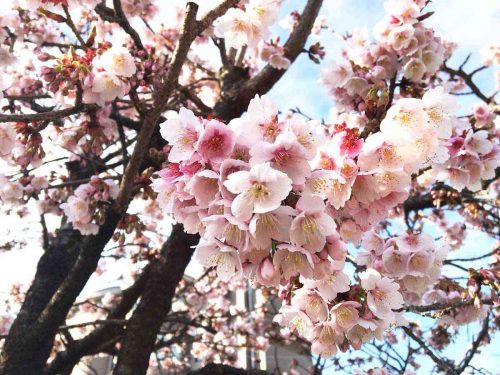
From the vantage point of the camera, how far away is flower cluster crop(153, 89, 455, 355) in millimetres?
1133

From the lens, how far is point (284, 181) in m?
1.08

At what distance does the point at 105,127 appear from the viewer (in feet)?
10.4

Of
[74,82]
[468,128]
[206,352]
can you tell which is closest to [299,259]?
[468,128]

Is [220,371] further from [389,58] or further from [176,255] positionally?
[389,58]

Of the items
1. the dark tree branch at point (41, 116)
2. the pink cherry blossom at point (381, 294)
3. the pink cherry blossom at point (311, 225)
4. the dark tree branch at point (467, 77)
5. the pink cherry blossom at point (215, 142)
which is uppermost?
the dark tree branch at point (467, 77)

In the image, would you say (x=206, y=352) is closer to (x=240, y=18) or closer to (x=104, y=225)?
(x=104, y=225)

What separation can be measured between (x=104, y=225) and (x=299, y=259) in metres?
2.21

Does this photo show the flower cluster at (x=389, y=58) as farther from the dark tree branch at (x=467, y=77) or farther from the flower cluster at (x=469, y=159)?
the dark tree branch at (x=467, y=77)

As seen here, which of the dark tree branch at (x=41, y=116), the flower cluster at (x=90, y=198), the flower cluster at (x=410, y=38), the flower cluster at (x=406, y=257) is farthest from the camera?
the flower cluster at (x=90, y=198)

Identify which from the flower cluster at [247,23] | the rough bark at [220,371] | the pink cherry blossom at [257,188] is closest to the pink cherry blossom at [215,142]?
the pink cherry blossom at [257,188]

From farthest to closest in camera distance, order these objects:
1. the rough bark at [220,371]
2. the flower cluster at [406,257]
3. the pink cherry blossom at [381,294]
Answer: the rough bark at [220,371] → the flower cluster at [406,257] → the pink cherry blossom at [381,294]

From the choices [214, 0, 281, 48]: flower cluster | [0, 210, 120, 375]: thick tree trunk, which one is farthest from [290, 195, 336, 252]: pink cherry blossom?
[0, 210, 120, 375]: thick tree trunk

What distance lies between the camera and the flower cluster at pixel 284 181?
113 cm

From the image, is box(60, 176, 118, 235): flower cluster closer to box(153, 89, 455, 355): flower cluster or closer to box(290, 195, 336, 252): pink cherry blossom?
box(153, 89, 455, 355): flower cluster
